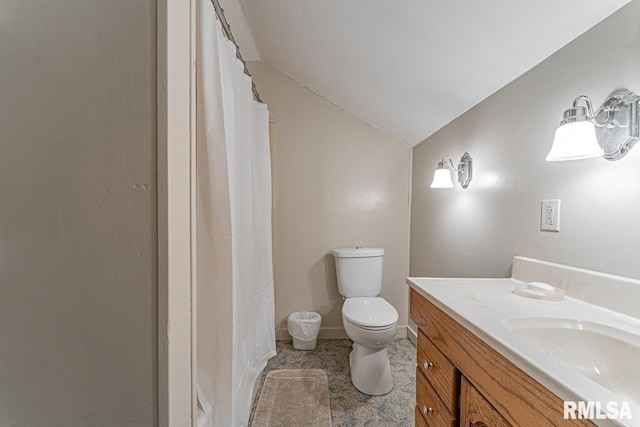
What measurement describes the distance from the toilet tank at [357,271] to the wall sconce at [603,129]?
4.76ft

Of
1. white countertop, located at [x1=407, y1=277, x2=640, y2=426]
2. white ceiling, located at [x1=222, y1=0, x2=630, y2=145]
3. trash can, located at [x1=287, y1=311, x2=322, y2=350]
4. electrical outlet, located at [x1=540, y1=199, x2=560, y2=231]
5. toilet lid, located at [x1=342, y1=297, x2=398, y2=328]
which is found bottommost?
trash can, located at [x1=287, y1=311, x2=322, y2=350]

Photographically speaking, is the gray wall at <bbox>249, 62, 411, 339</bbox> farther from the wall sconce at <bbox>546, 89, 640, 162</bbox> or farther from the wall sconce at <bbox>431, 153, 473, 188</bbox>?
the wall sconce at <bbox>546, 89, 640, 162</bbox>

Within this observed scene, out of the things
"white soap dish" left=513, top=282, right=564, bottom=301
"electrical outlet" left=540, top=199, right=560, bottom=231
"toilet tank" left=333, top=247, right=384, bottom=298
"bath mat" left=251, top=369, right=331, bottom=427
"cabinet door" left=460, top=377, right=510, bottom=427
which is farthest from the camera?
"toilet tank" left=333, top=247, right=384, bottom=298

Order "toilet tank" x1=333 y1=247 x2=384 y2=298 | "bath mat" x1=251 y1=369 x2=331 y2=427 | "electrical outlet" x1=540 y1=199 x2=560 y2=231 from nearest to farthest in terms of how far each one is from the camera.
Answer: "electrical outlet" x1=540 y1=199 x2=560 y2=231, "bath mat" x1=251 y1=369 x2=331 y2=427, "toilet tank" x1=333 y1=247 x2=384 y2=298

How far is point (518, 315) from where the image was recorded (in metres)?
0.73

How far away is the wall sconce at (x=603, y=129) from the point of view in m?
0.75

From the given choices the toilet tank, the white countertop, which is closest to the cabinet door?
the white countertop

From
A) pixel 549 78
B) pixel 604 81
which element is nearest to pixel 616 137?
pixel 604 81

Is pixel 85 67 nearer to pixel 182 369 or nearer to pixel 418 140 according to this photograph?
pixel 182 369

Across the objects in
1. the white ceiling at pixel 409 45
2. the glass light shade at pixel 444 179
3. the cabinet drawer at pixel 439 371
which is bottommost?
the cabinet drawer at pixel 439 371

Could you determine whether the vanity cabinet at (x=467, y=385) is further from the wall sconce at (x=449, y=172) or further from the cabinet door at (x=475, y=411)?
the wall sconce at (x=449, y=172)

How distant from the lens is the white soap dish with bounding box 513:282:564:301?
0.87m

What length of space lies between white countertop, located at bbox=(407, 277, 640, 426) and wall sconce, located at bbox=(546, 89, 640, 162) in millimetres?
435

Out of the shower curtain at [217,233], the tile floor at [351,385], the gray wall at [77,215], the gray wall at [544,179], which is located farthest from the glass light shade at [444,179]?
the gray wall at [77,215]
